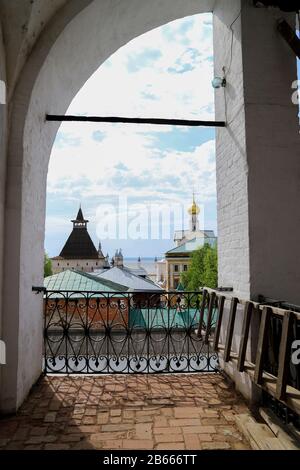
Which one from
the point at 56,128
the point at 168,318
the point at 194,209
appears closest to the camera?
the point at 168,318

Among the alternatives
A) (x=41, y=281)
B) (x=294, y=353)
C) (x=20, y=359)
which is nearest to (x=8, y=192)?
(x=41, y=281)

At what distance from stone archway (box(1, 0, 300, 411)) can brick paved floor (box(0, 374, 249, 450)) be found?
0.31 metres

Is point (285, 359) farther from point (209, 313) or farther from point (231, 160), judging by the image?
point (231, 160)

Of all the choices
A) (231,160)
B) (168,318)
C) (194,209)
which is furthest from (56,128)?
(194,209)

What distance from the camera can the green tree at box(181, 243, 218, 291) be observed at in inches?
966

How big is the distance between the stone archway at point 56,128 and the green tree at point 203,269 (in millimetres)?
21089

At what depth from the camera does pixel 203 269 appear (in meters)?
26.7

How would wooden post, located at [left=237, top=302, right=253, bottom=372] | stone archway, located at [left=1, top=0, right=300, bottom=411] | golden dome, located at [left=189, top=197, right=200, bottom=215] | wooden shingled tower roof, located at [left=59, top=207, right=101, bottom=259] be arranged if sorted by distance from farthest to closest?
golden dome, located at [left=189, top=197, right=200, bottom=215] < wooden shingled tower roof, located at [left=59, top=207, right=101, bottom=259] < stone archway, located at [left=1, top=0, right=300, bottom=411] < wooden post, located at [left=237, top=302, right=253, bottom=372]

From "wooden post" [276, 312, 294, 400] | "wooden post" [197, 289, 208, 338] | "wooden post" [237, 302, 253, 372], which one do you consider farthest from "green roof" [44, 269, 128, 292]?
"wooden post" [276, 312, 294, 400]

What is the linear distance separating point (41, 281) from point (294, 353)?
264 centimetres

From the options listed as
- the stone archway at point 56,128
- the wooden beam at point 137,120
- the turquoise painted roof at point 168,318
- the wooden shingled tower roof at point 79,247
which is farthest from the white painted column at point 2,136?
the wooden shingled tower roof at point 79,247

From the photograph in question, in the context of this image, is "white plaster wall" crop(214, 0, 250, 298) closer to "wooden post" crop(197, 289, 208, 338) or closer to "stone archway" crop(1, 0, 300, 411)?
"stone archway" crop(1, 0, 300, 411)

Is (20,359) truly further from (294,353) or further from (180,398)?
(294,353)

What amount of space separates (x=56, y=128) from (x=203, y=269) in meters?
23.9
